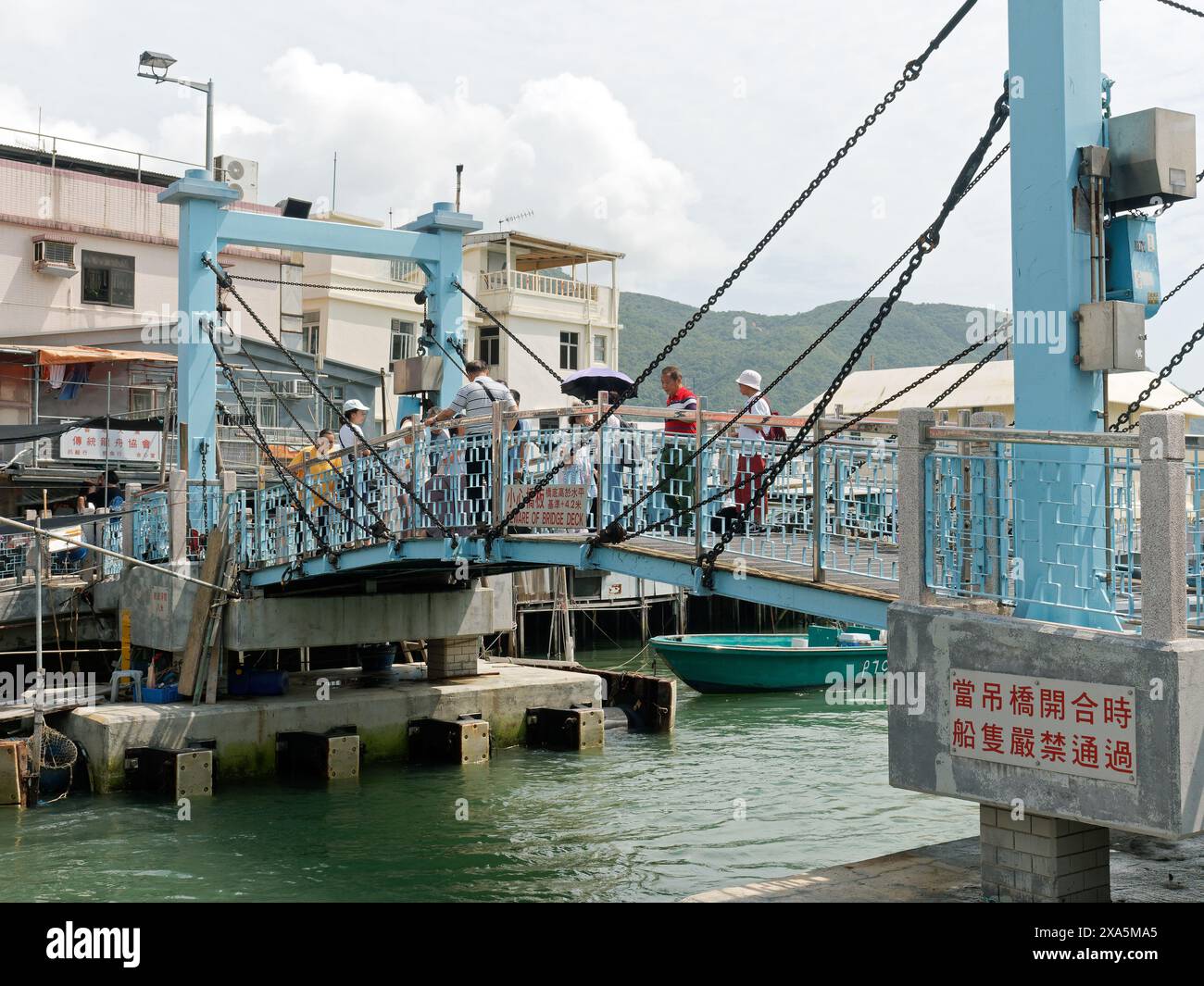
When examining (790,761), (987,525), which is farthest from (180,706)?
(987,525)

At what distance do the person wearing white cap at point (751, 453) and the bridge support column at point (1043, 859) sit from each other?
3031mm

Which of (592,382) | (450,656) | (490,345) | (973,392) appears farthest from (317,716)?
(490,345)

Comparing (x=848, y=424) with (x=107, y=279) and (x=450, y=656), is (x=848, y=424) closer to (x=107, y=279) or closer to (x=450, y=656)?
(x=450, y=656)

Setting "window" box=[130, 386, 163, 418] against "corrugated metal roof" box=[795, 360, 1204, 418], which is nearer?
"corrugated metal roof" box=[795, 360, 1204, 418]

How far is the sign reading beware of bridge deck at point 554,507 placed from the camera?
12.1 metres

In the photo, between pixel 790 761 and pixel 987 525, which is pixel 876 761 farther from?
pixel 987 525

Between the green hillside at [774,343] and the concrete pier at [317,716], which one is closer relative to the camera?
the concrete pier at [317,716]

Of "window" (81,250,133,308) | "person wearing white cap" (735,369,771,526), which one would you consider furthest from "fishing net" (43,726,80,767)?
"window" (81,250,133,308)

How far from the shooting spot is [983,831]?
782 cm

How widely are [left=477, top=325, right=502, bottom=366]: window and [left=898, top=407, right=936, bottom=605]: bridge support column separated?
115 feet

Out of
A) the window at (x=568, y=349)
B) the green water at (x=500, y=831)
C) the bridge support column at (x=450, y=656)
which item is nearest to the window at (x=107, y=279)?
the bridge support column at (x=450, y=656)

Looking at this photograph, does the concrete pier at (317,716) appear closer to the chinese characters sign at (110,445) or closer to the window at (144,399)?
the chinese characters sign at (110,445)

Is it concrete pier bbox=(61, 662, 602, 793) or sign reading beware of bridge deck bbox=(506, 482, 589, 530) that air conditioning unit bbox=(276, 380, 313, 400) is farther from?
sign reading beware of bridge deck bbox=(506, 482, 589, 530)

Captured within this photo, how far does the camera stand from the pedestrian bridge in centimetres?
745
